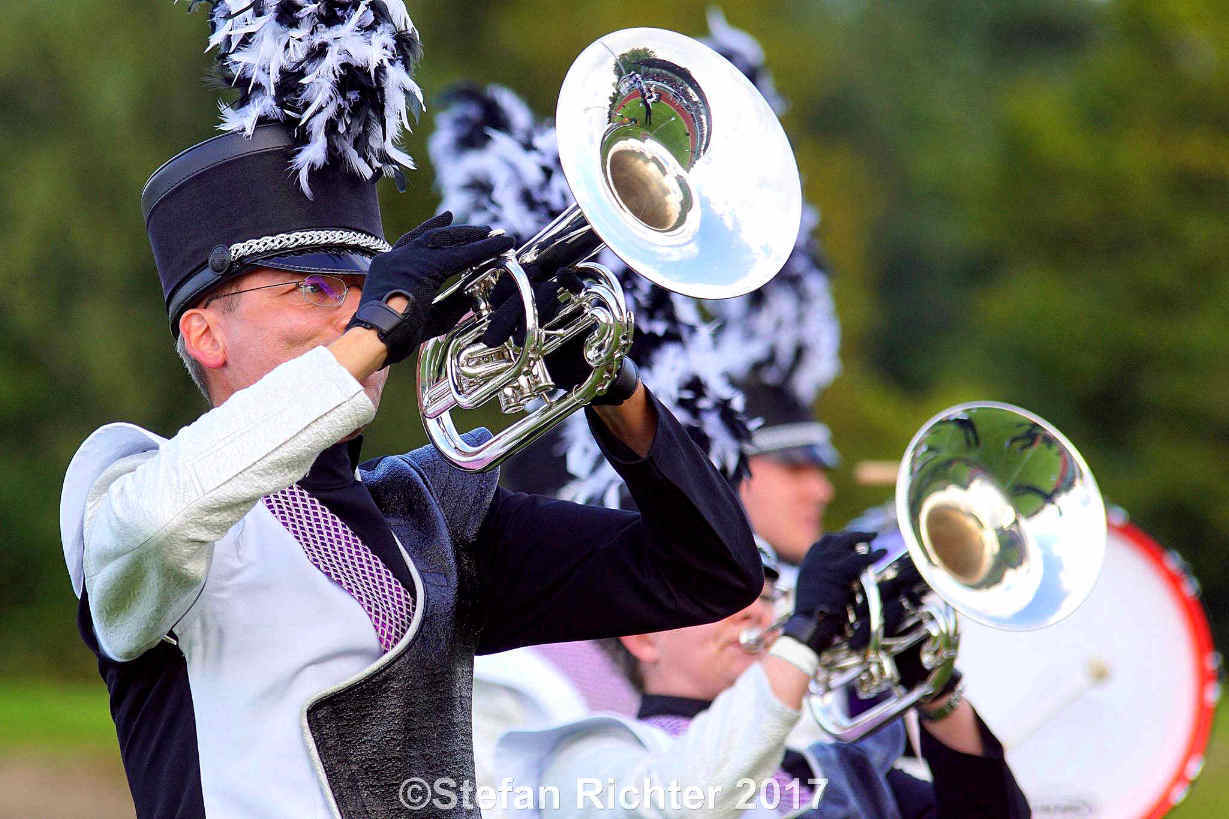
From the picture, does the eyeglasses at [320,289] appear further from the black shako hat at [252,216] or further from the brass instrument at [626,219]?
the brass instrument at [626,219]

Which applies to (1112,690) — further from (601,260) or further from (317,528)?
(317,528)

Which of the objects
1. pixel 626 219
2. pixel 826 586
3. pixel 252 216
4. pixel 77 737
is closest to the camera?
pixel 626 219

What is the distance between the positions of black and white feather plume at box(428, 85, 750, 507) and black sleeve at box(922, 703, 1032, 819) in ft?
2.60

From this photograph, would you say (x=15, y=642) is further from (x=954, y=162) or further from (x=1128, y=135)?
(x=954, y=162)

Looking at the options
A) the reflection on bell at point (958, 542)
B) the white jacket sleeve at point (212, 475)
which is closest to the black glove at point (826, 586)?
the reflection on bell at point (958, 542)

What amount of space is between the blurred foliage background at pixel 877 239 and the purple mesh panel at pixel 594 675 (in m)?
6.38

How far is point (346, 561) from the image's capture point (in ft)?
8.94

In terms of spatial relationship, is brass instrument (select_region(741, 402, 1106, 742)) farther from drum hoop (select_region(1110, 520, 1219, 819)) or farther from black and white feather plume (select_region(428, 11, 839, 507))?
drum hoop (select_region(1110, 520, 1219, 819))

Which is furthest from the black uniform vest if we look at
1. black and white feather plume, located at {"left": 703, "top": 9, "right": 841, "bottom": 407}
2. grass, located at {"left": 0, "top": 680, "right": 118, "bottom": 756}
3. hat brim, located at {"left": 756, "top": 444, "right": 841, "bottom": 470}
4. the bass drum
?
grass, located at {"left": 0, "top": 680, "right": 118, "bottom": 756}

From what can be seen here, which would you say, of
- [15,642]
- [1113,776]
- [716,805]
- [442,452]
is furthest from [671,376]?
[15,642]

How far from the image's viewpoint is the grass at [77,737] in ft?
33.4

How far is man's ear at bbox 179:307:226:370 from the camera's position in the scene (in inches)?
112

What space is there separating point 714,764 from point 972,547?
0.87 m

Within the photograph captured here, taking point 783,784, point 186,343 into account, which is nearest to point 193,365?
point 186,343
